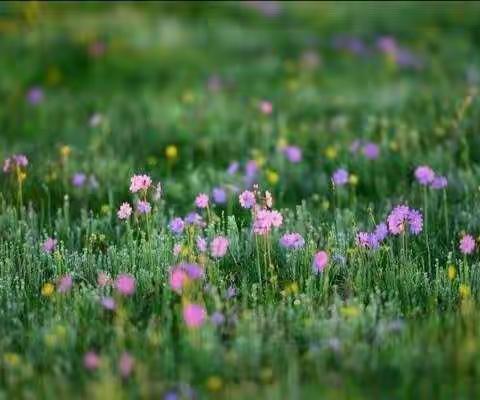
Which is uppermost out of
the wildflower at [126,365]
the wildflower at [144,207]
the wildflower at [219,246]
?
the wildflower at [144,207]

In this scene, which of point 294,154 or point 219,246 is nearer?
point 219,246

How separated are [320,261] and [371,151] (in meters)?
2.28

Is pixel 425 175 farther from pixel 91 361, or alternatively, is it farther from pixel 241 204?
pixel 91 361

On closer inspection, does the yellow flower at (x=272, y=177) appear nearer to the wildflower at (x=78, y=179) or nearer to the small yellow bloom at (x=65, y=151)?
the wildflower at (x=78, y=179)

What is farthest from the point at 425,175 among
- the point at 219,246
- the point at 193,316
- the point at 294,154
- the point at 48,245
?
the point at 193,316

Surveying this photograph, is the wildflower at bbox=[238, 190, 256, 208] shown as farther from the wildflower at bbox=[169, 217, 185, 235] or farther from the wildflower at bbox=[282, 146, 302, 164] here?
the wildflower at bbox=[282, 146, 302, 164]

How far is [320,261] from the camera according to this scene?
3.79m

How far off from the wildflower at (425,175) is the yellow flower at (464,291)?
1.43m

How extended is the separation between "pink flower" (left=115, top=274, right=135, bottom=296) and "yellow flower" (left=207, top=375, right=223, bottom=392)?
24.2 inches

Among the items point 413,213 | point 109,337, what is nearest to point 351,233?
point 413,213

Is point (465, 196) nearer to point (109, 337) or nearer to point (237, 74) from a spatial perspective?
point (109, 337)

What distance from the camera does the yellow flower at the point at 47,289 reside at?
370 cm

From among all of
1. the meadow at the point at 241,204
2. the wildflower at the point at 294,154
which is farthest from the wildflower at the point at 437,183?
the wildflower at the point at 294,154

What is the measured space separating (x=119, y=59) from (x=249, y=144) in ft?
9.62
